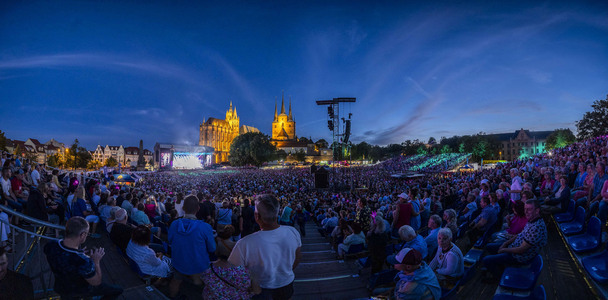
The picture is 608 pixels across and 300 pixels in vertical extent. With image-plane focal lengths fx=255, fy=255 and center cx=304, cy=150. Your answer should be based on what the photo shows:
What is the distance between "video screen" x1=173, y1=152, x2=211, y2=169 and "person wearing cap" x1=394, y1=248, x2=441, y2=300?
5175 centimetres

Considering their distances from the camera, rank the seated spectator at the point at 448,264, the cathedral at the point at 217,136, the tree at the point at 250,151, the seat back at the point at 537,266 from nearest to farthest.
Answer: the seat back at the point at 537,266
the seated spectator at the point at 448,264
the tree at the point at 250,151
the cathedral at the point at 217,136

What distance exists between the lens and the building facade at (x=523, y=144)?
71.2 m

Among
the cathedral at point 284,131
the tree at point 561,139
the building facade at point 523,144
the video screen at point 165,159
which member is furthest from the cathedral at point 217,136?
the tree at point 561,139

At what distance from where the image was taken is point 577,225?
437 centimetres

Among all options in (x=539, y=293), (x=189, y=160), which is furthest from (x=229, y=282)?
(x=189, y=160)

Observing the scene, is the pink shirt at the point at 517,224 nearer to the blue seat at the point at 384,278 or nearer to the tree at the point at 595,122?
the blue seat at the point at 384,278

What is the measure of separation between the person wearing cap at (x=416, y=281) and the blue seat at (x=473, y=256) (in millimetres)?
1817

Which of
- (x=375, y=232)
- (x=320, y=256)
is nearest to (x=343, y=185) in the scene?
(x=320, y=256)

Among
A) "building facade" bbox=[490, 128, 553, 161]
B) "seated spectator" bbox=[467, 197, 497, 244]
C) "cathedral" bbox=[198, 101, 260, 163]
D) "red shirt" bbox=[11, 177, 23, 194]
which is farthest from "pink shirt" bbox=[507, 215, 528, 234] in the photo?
"cathedral" bbox=[198, 101, 260, 163]

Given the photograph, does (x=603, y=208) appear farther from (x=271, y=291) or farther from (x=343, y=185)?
(x=343, y=185)

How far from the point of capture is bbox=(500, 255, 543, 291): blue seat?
2.62 metres

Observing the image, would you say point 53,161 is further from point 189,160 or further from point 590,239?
point 590,239

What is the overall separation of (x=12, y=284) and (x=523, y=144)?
3760 inches

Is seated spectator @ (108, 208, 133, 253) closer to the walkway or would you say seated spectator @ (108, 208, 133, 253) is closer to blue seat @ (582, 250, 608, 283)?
the walkway
